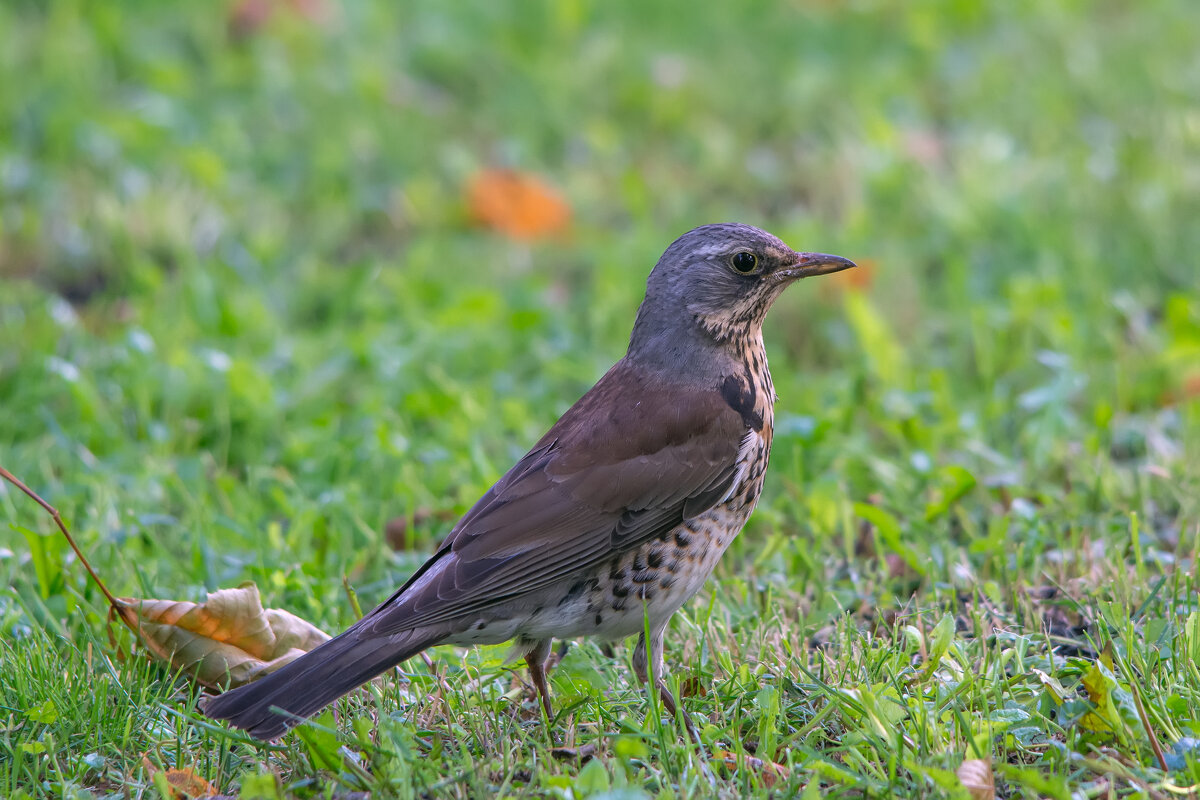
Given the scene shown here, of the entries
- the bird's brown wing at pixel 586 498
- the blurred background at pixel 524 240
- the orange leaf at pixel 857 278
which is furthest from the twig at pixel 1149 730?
the orange leaf at pixel 857 278

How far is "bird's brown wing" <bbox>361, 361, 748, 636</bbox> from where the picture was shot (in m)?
3.72

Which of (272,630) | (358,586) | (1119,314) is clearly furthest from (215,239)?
(1119,314)

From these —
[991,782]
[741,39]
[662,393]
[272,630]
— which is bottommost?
[991,782]

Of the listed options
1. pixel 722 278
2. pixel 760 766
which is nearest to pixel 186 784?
pixel 760 766

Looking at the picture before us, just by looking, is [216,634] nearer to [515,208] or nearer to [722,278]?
[722,278]

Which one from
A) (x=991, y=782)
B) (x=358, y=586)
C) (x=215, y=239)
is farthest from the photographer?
(x=215, y=239)

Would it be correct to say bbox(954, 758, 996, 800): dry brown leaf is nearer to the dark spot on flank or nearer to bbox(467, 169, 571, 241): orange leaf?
the dark spot on flank

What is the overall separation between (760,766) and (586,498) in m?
0.93

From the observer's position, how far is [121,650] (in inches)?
155

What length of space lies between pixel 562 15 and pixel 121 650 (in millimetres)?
6197

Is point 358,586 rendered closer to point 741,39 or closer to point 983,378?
point 983,378

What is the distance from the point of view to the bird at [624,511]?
11.7 ft

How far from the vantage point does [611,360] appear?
6.09 m

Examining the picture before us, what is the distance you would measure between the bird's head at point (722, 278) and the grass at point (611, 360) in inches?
30.0
